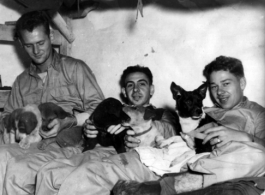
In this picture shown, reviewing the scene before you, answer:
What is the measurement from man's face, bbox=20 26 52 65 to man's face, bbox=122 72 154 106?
92 cm

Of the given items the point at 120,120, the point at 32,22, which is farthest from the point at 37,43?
the point at 120,120

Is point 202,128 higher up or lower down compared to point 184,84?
lower down

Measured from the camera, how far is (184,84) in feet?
13.1

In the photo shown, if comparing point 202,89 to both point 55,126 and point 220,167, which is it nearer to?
point 220,167

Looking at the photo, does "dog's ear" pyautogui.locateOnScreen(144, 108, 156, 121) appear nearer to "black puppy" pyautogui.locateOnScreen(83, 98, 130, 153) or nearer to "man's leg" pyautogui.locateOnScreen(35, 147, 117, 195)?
"black puppy" pyautogui.locateOnScreen(83, 98, 130, 153)

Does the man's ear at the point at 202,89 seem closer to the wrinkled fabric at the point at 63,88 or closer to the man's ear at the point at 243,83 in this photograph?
the man's ear at the point at 243,83

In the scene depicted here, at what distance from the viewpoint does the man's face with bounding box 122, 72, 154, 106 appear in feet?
11.5

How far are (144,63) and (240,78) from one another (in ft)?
4.32

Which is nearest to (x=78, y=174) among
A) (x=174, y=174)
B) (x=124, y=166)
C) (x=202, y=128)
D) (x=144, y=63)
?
(x=124, y=166)

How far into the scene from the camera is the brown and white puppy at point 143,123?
3.12 m

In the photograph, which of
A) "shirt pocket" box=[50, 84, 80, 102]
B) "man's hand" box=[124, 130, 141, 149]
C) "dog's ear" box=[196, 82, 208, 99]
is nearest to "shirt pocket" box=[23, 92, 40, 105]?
"shirt pocket" box=[50, 84, 80, 102]

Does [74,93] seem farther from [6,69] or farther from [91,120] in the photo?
[6,69]

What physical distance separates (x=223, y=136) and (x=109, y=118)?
1.01m

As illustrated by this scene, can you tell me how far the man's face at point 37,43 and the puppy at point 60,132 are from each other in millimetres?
583
